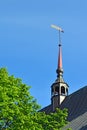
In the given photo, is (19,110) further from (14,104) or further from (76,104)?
(76,104)

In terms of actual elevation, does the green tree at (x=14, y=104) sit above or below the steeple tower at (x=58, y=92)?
below

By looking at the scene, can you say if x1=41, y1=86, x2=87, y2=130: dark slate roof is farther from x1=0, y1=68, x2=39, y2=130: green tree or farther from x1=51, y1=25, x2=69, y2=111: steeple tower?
x1=0, y1=68, x2=39, y2=130: green tree

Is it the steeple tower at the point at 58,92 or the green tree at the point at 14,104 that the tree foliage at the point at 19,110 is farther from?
the steeple tower at the point at 58,92

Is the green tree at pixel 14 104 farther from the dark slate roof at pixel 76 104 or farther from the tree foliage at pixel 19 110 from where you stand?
the dark slate roof at pixel 76 104

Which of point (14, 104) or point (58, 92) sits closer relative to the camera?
point (14, 104)

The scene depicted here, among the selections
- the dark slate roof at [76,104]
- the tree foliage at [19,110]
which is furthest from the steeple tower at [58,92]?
the tree foliage at [19,110]

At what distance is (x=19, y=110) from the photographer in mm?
33500

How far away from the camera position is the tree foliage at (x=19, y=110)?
106 ft

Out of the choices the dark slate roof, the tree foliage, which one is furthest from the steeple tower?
the tree foliage

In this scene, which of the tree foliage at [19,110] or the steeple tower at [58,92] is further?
the steeple tower at [58,92]

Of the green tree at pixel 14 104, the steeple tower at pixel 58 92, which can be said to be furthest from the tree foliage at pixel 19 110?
the steeple tower at pixel 58 92

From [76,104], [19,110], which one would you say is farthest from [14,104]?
[76,104]

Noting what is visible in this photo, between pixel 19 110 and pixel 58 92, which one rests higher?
pixel 58 92

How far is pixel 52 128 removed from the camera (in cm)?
3478
